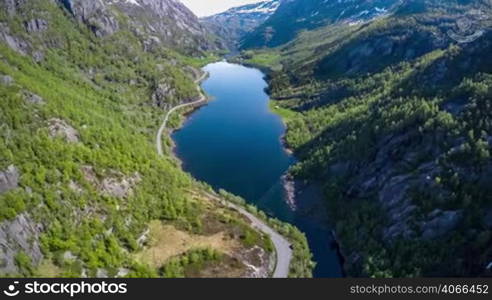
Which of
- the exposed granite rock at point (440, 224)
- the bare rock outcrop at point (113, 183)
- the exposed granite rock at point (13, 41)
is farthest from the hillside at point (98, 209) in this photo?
the exposed granite rock at point (13, 41)

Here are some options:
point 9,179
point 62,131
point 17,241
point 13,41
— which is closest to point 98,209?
point 9,179

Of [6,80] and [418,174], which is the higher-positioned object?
[6,80]

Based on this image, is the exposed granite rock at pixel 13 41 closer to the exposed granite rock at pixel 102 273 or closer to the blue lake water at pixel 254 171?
the blue lake water at pixel 254 171

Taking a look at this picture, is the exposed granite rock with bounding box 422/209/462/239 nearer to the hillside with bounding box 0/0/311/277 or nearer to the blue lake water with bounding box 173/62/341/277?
the blue lake water with bounding box 173/62/341/277

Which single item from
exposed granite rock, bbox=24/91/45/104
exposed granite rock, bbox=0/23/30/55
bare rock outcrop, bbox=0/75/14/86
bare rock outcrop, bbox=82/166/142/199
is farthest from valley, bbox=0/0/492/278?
exposed granite rock, bbox=0/23/30/55

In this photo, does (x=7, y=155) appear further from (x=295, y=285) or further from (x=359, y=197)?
(x=359, y=197)

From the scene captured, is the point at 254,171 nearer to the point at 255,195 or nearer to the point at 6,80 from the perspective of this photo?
the point at 255,195

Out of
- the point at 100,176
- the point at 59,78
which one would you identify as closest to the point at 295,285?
the point at 100,176
